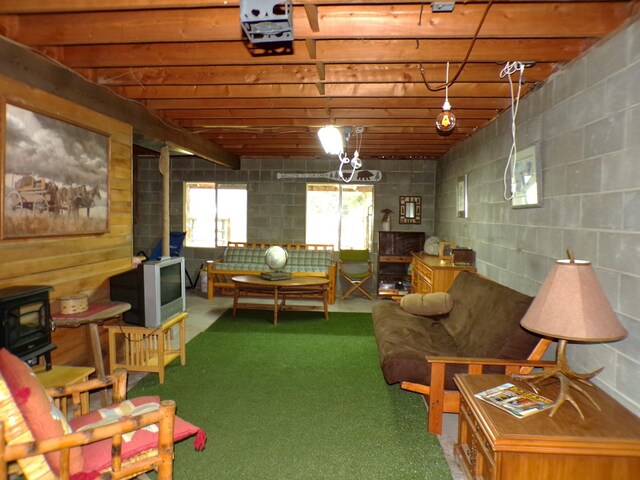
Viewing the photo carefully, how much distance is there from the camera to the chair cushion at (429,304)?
4.07 m

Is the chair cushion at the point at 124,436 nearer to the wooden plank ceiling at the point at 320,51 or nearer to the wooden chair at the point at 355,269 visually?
the wooden plank ceiling at the point at 320,51

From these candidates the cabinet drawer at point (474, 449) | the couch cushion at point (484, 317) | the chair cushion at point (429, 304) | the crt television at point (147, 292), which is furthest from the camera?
the chair cushion at point (429, 304)

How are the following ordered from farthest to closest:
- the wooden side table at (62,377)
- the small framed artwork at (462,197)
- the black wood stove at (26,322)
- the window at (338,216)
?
1. the window at (338,216)
2. the small framed artwork at (462,197)
3. the wooden side table at (62,377)
4. the black wood stove at (26,322)

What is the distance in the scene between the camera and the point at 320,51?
282cm

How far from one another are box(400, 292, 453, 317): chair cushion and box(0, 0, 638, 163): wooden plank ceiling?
1.83 meters

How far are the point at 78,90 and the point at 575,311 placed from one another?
3.62 meters

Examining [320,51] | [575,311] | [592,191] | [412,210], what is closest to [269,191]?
[412,210]

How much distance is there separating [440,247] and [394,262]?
1.79m

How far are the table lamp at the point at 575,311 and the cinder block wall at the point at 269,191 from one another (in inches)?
225

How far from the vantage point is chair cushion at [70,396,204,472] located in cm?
176

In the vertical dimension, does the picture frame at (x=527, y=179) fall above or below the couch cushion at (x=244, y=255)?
above

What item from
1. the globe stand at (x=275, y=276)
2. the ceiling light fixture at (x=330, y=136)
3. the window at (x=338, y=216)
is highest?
the ceiling light fixture at (x=330, y=136)

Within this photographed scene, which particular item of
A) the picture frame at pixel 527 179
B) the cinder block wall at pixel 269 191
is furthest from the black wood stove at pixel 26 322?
the cinder block wall at pixel 269 191

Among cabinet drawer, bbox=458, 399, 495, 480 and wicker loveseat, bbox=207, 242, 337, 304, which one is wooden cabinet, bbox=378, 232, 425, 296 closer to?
wicker loveseat, bbox=207, 242, 337, 304
